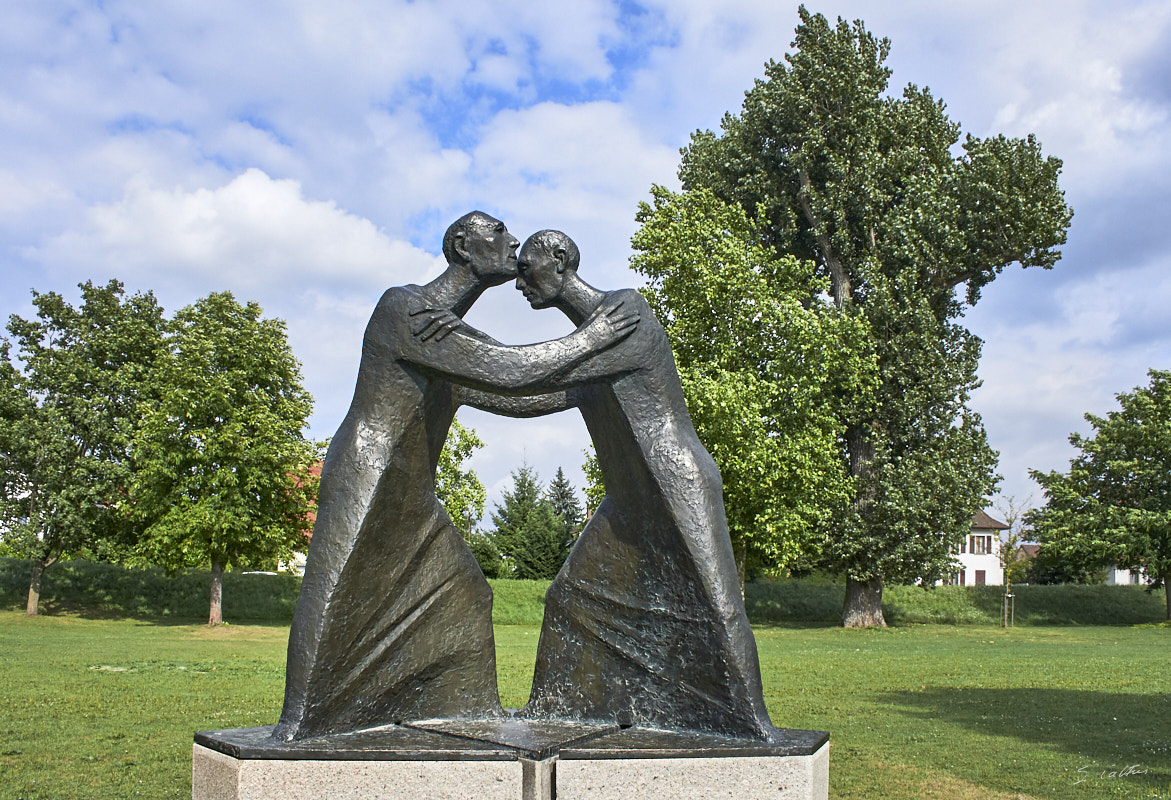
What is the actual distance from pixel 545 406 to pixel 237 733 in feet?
7.61

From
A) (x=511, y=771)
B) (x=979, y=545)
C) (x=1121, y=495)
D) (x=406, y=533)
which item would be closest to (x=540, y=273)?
(x=406, y=533)

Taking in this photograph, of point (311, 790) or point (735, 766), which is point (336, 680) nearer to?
point (311, 790)

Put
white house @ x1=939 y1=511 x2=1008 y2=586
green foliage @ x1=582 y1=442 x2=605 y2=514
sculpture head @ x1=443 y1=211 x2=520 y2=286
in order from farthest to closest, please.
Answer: white house @ x1=939 y1=511 x2=1008 y2=586
green foliage @ x1=582 y1=442 x2=605 y2=514
sculpture head @ x1=443 y1=211 x2=520 y2=286

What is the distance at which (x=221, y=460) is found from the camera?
27.4 m

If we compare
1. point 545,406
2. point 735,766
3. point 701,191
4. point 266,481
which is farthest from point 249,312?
point 735,766

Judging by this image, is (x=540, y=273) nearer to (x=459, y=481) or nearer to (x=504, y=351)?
(x=504, y=351)

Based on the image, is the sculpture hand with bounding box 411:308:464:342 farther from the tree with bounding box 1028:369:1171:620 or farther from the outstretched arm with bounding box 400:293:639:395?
the tree with bounding box 1028:369:1171:620

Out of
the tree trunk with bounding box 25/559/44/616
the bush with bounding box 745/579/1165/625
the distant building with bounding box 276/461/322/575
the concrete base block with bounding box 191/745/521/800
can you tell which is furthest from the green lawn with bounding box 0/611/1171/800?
the bush with bounding box 745/579/1165/625

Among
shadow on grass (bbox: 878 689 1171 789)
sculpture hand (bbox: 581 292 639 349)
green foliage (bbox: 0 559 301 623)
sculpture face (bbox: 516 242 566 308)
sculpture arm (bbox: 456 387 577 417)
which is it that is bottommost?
green foliage (bbox: 0 559 301 623)

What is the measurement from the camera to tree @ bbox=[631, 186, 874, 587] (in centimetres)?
2402

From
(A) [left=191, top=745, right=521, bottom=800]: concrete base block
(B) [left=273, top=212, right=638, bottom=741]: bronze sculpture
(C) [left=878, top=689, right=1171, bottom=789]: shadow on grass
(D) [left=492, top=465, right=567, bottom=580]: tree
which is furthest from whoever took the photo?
(D) [left=492, top=465, right=567, bottom=580]: tree

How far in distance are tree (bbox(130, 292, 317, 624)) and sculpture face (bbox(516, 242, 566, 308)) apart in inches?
906

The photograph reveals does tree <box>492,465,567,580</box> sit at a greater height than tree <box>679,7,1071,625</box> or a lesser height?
lesser

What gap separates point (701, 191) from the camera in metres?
26.4
